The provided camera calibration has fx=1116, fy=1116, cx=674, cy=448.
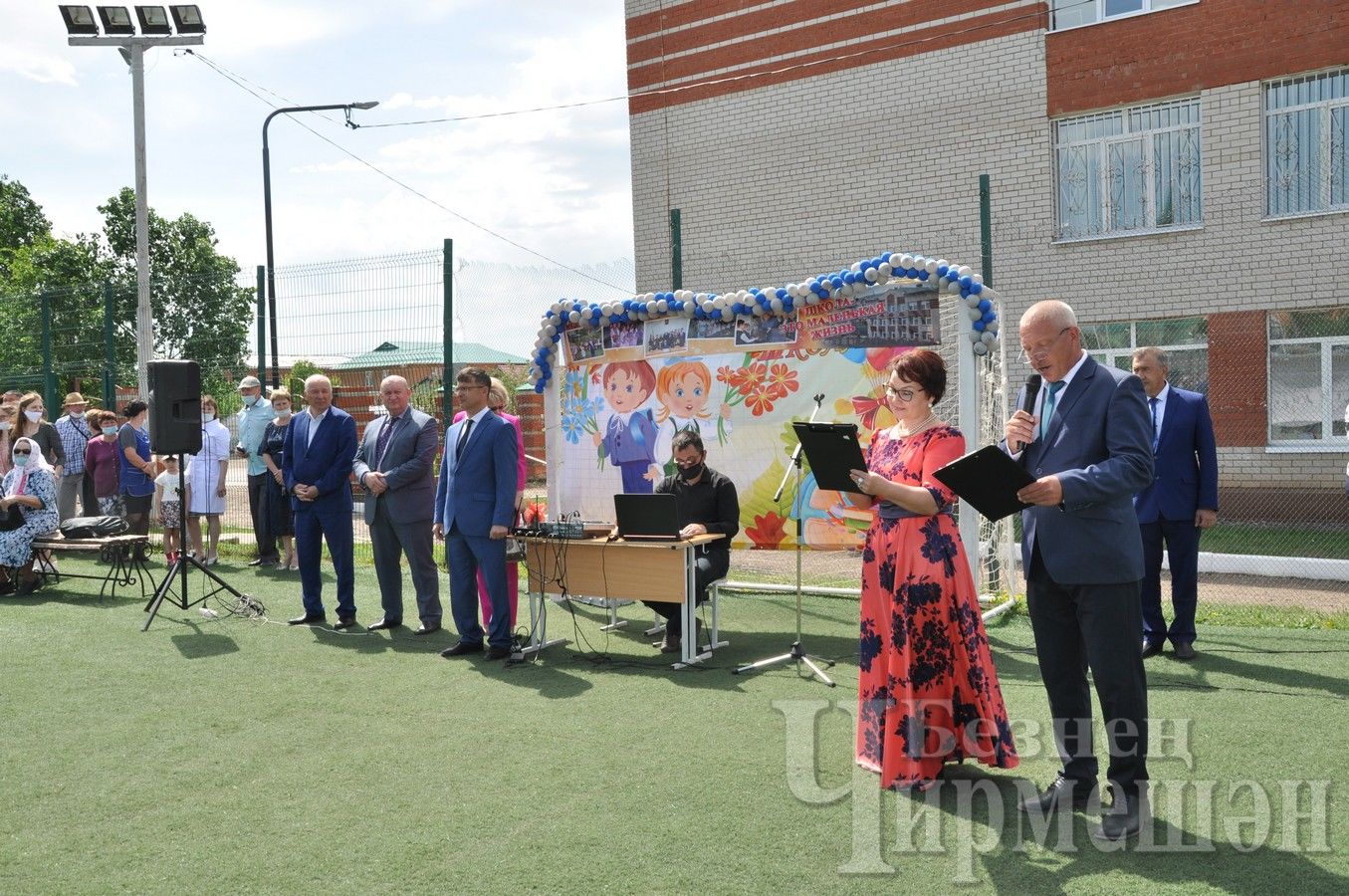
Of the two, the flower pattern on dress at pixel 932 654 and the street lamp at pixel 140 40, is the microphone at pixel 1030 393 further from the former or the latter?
the street lamp at pixel 140 40

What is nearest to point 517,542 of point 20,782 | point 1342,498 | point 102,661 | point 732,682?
point 732,682

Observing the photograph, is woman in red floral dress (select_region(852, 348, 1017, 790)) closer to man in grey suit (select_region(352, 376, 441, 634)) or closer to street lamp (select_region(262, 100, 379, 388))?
man in grey suit (select_region(352, 376, 441, 634))

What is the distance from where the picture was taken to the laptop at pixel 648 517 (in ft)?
23.4

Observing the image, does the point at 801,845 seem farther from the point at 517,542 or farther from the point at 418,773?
the point at 517,542

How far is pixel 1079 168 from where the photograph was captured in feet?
49.4

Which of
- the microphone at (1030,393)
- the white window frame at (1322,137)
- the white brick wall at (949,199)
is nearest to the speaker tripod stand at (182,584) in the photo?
the microphone at (1030,393)

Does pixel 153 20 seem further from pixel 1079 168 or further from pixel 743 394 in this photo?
pixel 1079 168

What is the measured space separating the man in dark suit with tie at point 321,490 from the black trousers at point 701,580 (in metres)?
2.60

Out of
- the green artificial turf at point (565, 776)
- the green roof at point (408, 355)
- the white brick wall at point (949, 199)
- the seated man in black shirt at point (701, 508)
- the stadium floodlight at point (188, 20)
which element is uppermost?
the stadium floodlight at point (188, 20)

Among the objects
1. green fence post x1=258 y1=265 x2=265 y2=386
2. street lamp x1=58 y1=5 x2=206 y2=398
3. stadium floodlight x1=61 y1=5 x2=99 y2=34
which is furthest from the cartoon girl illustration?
stadium floodlight x1=61 y1=5 x2=99 y2=34

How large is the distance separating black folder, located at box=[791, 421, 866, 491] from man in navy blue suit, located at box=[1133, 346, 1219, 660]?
3.05m

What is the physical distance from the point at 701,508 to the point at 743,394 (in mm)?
→ 1249

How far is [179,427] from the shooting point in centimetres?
897

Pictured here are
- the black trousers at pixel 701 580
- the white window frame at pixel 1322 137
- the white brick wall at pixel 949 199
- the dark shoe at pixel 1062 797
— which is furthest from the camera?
the white brick wall at pixel 949 199
